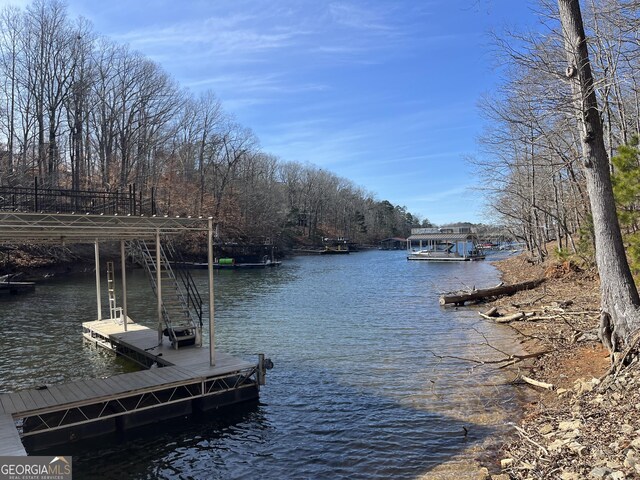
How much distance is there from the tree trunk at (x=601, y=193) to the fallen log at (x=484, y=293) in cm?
1386

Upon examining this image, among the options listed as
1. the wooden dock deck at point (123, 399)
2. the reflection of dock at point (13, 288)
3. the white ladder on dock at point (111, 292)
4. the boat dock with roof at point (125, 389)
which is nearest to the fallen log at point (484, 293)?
the boat dock with roof at point (125, 389)

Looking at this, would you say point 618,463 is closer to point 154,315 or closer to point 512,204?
point 154,315

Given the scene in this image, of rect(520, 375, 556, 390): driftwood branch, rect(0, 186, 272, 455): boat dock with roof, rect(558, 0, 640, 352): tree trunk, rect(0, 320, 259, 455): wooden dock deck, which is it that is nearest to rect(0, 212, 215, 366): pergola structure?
rect(0, 186, 272, 455): boat dock with roof

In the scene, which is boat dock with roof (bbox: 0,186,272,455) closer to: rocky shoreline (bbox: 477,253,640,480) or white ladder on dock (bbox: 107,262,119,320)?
white ladder on dock (bbox: 107,262,119,320)

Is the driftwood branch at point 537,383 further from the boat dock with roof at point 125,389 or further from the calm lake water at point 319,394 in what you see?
the boat dock with roof at point 125,389

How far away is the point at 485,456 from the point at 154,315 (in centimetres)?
1742

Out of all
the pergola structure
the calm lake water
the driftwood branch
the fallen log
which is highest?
the pergola structure

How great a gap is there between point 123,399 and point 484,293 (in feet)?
62.0

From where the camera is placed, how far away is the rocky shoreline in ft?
16.7

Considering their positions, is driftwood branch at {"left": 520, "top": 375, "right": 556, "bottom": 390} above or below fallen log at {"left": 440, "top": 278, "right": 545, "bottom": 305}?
below

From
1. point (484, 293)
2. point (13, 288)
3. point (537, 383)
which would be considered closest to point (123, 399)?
point (537, 383)

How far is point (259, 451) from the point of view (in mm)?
7547

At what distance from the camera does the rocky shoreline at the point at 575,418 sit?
5094mm

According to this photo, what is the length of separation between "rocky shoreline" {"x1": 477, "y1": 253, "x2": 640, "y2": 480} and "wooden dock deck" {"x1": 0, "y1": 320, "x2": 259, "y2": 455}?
550cm
